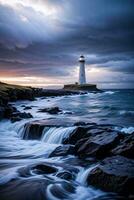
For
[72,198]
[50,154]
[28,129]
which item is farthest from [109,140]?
[28,129]

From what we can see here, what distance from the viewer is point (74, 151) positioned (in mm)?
11133

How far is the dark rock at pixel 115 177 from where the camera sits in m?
6.93

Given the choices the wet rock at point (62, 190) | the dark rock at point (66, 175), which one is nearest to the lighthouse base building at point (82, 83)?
the dark rock at point (66, 175)

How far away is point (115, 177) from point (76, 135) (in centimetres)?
632

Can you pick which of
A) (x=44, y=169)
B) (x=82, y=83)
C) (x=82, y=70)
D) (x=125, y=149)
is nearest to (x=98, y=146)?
(x=125, y=149)

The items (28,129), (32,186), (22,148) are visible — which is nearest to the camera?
(32,186)

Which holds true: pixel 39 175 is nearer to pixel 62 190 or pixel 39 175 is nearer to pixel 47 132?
pixel 62 190

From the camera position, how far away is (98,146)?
33.8ft

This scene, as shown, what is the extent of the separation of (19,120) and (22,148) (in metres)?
7.03

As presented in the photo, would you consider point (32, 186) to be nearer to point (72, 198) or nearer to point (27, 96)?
point (72, 198)

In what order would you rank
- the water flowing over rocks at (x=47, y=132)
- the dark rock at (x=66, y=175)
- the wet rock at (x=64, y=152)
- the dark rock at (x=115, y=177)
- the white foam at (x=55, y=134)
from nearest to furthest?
the dark rock at (x=115, y=177)
the dark rock at (x=66, y=175)
the wet rock at (x=64, y=152)
the white foam at (x=55, y=134)
the water flowing over rocks at (x=47, y=132)

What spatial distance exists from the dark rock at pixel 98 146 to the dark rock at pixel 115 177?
193 cm

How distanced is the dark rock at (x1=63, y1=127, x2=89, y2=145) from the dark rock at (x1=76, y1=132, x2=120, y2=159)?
1794 millimetres

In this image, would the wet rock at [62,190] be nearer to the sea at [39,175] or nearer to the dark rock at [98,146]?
the sea at [39,175]
